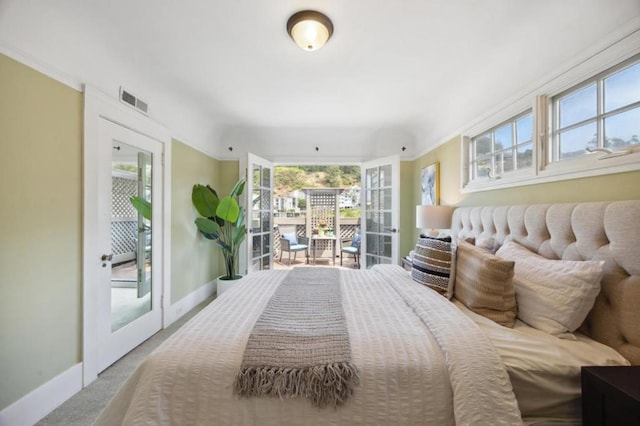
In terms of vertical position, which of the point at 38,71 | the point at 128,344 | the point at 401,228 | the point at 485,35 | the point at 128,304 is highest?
the point at 485,35

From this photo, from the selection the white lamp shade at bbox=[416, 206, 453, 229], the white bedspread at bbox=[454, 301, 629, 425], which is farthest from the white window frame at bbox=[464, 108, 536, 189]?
the white bedspread at bbox=[454, 301, 629, 425]

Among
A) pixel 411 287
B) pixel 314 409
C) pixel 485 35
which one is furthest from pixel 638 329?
pixel 485 35

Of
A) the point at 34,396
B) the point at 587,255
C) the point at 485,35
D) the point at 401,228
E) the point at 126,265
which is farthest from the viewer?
the point at 401,228

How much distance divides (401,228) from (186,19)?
11.3 feet

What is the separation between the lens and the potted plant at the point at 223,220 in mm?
3184

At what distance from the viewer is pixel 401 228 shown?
3.90 m

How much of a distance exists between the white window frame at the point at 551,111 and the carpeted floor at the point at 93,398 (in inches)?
124

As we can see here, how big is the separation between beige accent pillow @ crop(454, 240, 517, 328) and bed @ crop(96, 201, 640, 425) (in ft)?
0.25

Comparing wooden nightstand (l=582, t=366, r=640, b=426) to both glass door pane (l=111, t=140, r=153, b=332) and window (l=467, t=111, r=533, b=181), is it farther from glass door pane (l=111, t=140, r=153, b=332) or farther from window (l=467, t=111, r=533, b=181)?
glass door pane (l=111, t=140, r=153, b=332)

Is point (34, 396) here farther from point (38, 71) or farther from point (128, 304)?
point (38, 71)

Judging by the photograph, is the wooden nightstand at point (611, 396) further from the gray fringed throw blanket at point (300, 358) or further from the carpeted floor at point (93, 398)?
the carpeted floor at point (93, 398)

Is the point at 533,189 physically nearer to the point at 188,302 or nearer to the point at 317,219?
the point at 188,302

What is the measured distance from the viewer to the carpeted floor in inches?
58.6

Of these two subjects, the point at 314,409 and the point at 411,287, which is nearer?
the point at 314,409
